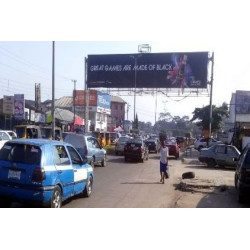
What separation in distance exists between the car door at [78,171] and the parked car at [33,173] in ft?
2.41

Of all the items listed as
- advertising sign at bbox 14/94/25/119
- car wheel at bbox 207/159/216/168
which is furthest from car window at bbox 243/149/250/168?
advertising sign at bbox 14/94/25/119

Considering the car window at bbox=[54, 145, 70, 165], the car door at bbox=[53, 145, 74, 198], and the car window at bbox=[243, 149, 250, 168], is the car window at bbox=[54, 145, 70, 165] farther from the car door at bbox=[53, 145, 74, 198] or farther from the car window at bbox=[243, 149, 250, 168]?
the car window at bbox=[243, 149, 250, 168]

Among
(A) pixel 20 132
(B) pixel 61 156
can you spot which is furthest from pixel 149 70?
(B) pixel 61 156

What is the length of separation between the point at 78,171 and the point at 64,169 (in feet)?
3.37

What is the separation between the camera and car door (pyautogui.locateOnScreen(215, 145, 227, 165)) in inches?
922

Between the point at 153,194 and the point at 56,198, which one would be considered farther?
the point at 153,194

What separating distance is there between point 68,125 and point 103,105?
21.4 m

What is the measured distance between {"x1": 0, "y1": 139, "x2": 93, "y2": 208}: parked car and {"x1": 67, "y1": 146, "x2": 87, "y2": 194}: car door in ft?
2.41

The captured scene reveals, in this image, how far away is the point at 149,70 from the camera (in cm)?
3772

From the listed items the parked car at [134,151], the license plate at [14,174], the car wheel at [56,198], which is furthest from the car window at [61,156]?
the parked car at [134,151]

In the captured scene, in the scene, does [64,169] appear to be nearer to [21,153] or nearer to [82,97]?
[21,153]

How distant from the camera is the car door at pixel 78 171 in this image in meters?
9.95

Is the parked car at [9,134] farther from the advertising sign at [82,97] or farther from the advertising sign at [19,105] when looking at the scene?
the advertising sign at [82,97]

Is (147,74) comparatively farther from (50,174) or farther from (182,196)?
(50,174)
